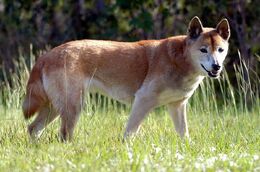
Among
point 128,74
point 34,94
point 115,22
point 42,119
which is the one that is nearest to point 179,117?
point 128,74

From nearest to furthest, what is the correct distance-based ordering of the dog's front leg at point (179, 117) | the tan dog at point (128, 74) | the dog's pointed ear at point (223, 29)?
the tan dog at point (128, 74) → the dog's pointed ear at point (223, 29) → the dog's front leg at point (179, 117)

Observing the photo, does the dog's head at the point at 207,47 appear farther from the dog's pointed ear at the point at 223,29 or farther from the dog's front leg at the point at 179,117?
the dog's front leg at the point at 179,117

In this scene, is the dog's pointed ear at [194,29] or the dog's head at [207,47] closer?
the dog's head at [207,47]

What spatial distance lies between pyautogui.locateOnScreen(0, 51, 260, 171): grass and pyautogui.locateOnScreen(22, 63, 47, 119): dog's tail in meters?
0.25

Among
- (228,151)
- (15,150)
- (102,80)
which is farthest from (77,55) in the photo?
(228,151)

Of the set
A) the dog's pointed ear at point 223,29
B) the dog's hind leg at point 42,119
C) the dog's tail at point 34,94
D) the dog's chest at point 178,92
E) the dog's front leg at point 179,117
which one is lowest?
the dog's front leg at point 179,117

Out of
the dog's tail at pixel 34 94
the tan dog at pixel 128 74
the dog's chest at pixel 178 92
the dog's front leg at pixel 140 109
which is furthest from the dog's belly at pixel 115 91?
the dog's tail at pixel 34 94

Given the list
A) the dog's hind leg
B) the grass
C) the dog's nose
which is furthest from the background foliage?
the dog's nose

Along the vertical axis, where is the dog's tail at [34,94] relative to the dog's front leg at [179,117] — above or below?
above

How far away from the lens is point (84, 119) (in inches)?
314

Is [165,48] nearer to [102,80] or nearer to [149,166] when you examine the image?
[102,80]

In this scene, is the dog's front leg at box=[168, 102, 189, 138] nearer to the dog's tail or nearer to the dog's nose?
the dog's nose

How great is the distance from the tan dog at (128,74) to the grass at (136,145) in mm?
244

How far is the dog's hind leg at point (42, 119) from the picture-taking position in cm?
760
